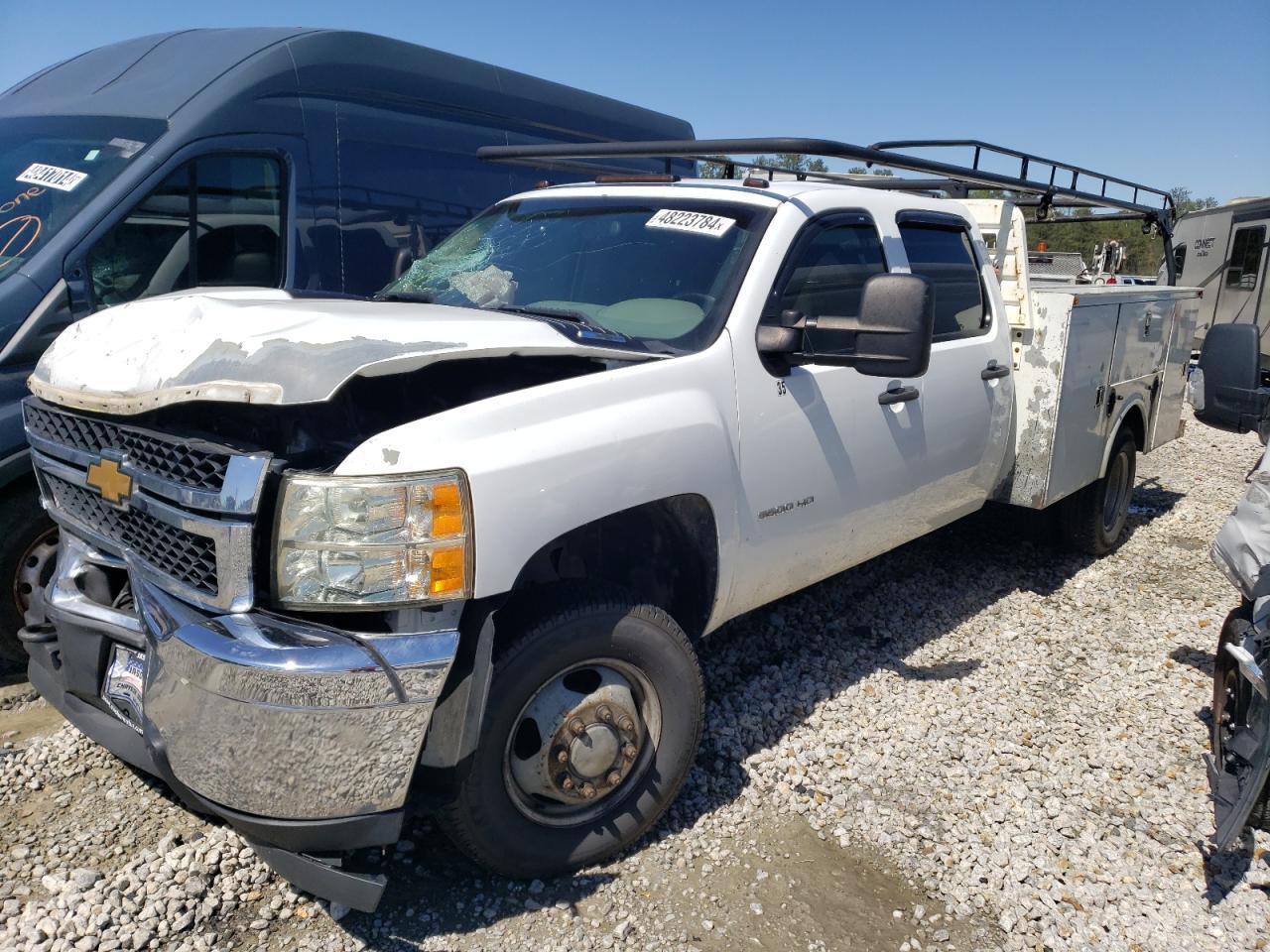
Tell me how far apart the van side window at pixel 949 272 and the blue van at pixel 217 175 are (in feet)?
8.20

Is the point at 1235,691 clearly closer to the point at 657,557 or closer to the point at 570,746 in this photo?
the point at 657,557

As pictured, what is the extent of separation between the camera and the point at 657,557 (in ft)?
10.4

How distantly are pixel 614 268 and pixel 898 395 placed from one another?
4.14 feet

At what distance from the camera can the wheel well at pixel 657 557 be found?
296 cm

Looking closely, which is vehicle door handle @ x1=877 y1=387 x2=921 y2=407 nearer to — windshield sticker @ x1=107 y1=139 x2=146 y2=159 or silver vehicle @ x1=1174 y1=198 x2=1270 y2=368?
windshield sticker @ x1=107 y1=139 x2=146 y2=159

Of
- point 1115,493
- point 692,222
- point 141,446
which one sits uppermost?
point 692,222

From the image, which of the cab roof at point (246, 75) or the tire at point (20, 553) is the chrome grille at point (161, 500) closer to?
the tire at point (20, 553)

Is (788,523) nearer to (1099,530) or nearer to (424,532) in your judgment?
(424,532)

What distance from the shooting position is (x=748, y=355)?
125 inches

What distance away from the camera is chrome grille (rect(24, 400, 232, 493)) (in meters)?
2.30

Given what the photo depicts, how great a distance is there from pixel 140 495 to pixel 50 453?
0.62 metres

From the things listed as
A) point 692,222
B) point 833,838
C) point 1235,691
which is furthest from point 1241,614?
point 692,222

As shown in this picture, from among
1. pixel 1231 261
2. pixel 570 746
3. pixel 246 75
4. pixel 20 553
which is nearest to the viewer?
pixel 570 746

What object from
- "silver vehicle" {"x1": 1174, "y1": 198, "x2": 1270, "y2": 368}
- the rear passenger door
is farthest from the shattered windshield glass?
"silver vehicle" {"x1": 1174, "y1": 198, "x2": 1270, "y2": 368}
